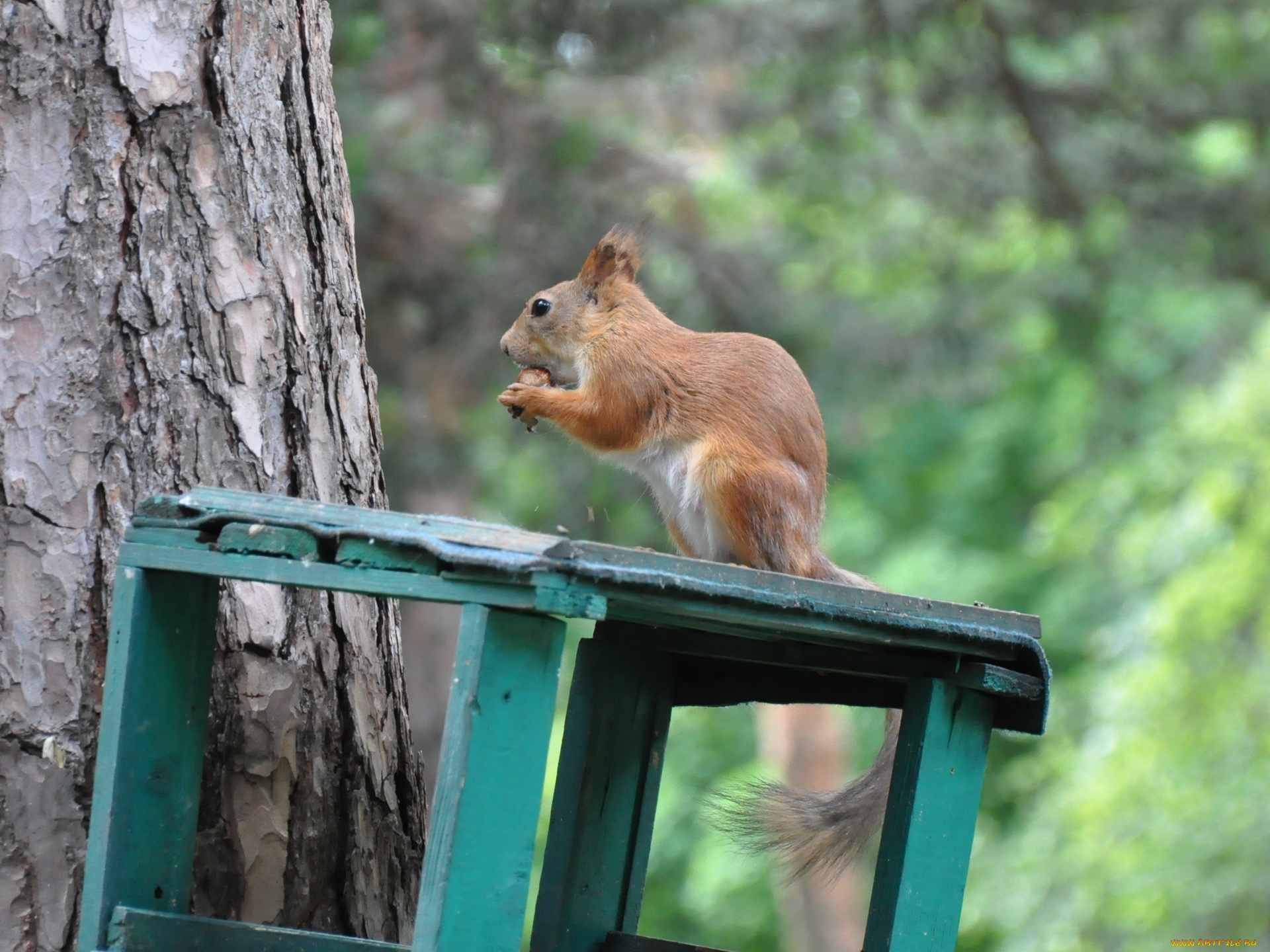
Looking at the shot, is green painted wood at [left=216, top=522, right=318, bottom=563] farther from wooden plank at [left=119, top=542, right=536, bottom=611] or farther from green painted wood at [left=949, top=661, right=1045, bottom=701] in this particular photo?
green painted wood at [left=949, top=661, right=1045, bottom=701]

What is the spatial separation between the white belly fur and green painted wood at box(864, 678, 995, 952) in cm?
45

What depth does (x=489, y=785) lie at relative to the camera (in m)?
1.07

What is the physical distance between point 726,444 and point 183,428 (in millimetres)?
687

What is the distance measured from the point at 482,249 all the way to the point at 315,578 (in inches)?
167

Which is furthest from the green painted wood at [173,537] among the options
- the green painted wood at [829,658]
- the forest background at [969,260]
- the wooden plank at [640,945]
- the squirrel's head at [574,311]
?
the forest background at [969,260]

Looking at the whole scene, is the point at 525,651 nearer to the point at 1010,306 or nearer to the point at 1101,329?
the point at 1010,306

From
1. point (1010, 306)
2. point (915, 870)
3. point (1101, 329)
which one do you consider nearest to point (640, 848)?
point (915, 870)

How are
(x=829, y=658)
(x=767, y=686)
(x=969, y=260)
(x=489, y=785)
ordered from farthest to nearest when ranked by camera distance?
(x=969, y=260) → (x=767, y=686) → (x=829, y=658) → (x=489, y=785)

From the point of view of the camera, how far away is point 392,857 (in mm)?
1613

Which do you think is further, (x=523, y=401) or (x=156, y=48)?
(x=523, y=401)

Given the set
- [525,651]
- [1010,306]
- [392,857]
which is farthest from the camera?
[1010,306]

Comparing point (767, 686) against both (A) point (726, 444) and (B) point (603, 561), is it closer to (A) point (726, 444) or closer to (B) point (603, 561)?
(A) point (726, 444)

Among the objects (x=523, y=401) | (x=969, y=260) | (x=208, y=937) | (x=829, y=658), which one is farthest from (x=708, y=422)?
(x=969, y=260)

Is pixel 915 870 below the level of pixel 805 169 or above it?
below
